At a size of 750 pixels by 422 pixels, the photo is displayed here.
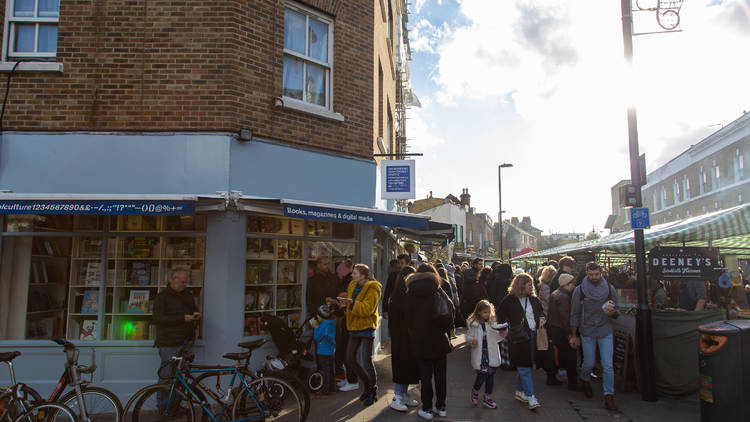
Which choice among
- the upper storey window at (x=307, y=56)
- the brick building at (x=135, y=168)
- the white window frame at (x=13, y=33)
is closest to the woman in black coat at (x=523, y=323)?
the brick building at (x=135, y=168)

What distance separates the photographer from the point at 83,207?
5844mm

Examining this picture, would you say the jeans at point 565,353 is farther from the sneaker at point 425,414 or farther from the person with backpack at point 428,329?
the sneaker at point 425,414

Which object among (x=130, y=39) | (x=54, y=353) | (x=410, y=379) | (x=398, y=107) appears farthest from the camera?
(x=398, y=107)

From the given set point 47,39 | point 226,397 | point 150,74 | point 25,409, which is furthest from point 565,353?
point 47,39

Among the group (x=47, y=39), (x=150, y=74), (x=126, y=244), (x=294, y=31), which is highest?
(x=294, y=31)

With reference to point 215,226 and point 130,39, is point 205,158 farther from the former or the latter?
point 130,39

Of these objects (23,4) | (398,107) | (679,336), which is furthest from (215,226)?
(398,107)

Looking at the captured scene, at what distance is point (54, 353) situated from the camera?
6.50 meters

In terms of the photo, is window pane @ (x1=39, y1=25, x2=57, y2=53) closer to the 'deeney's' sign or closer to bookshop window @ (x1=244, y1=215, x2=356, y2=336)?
bookshop window @ (x1=244, y1=215, x2=356, y2=336)

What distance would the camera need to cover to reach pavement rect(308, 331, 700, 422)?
583 cm

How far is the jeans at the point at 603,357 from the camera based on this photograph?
6.19 metres

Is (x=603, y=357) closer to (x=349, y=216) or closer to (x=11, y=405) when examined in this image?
(x=349, y=216)

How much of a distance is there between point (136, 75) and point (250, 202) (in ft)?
8.32

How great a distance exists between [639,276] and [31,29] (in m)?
9.45
